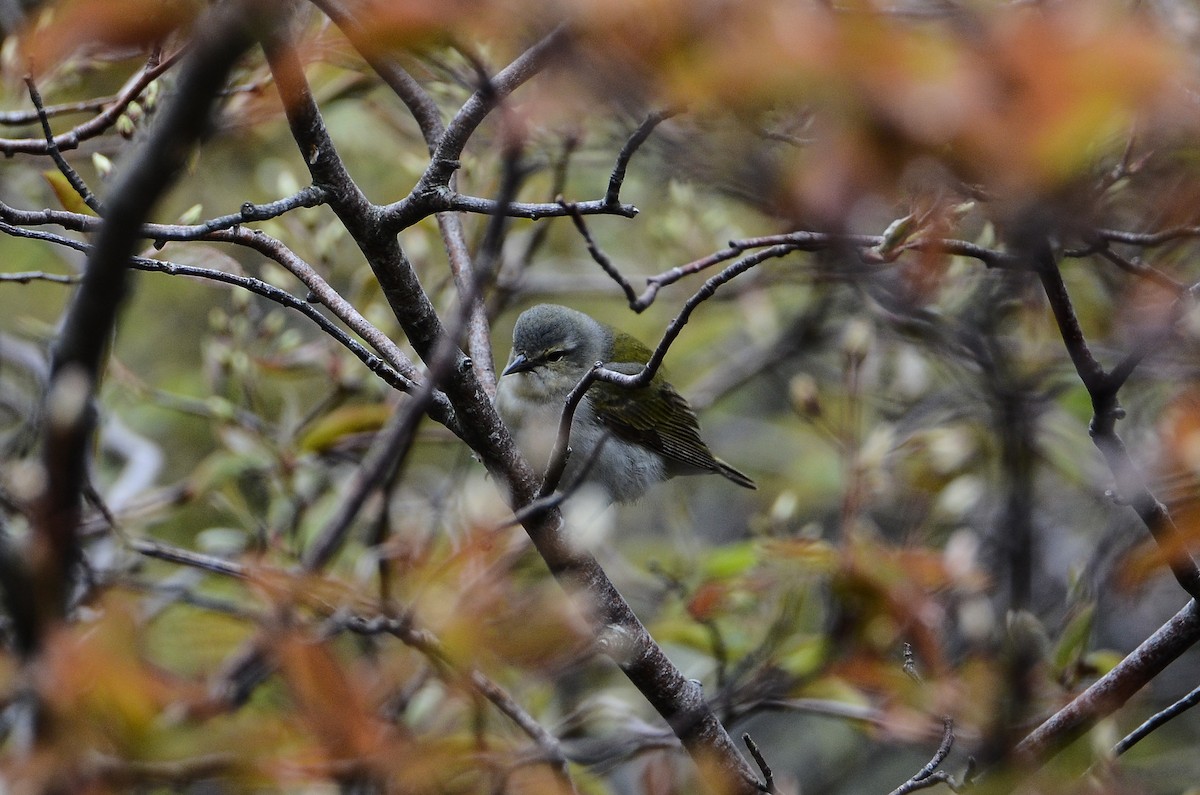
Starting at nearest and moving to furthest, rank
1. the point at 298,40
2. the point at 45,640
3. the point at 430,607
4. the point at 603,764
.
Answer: the point at 45,640 < the point at 430,607 < the point at 298,40 < the point at 603,764

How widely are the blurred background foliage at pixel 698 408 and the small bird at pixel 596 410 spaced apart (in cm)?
33

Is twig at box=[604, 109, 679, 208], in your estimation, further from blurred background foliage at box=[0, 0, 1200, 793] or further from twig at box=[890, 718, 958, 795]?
twig at box=[890, 718, 958, 795]

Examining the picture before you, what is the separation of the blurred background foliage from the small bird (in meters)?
0.33

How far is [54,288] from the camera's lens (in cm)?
548

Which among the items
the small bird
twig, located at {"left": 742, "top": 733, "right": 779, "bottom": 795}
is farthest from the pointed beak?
twig, located at {"left": 742, "top": 733, "right": 779, "bottom": 795}

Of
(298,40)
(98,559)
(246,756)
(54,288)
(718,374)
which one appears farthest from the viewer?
(718,374)

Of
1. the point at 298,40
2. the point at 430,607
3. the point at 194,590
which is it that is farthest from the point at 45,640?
the point at 194,590

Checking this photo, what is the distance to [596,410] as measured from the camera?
15.7ft

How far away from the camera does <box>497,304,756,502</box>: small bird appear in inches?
178

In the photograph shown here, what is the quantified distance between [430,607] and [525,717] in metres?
0.87

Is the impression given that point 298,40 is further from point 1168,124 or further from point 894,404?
point 894,404

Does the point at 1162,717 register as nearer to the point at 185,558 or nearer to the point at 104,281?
the point at 104,281

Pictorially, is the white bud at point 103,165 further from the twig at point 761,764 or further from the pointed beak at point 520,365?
the twig at point 761,764

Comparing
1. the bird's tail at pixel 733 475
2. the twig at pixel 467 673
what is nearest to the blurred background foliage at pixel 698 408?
the twig at pixel 467 673
